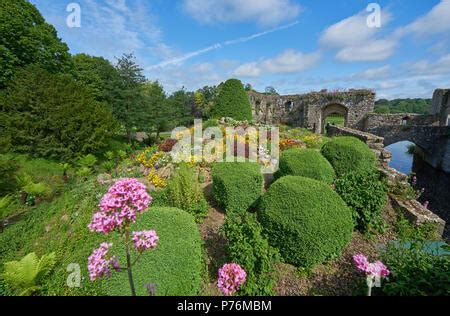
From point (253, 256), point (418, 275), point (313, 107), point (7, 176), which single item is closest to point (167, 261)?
point (253, 256)

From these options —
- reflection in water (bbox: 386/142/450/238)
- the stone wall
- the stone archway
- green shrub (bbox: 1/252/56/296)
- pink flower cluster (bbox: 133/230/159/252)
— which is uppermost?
the stone archway

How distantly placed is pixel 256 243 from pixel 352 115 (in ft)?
60.0

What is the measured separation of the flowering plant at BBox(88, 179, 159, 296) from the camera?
5.48ft

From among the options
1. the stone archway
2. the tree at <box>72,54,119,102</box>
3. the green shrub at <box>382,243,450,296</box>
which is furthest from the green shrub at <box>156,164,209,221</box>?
the stone archway

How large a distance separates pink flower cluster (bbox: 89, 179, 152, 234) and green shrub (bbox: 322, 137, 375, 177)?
5063mm

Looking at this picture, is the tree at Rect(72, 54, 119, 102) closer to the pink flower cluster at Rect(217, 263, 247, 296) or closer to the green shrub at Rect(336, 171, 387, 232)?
the green shrub at Rect(336, 171, 387, 232)

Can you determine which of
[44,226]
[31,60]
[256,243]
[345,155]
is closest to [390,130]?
[345,155]

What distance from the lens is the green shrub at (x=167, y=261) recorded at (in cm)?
239

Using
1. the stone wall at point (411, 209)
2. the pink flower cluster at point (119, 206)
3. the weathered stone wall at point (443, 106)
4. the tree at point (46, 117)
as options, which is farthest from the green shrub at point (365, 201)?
the weathered stone wall at point (443, 106)

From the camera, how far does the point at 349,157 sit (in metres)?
5.46

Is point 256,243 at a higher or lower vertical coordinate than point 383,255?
higher

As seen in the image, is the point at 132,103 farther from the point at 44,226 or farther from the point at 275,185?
the point at 275,185

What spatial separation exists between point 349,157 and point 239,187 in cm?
317

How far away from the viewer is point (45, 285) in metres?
3.31
